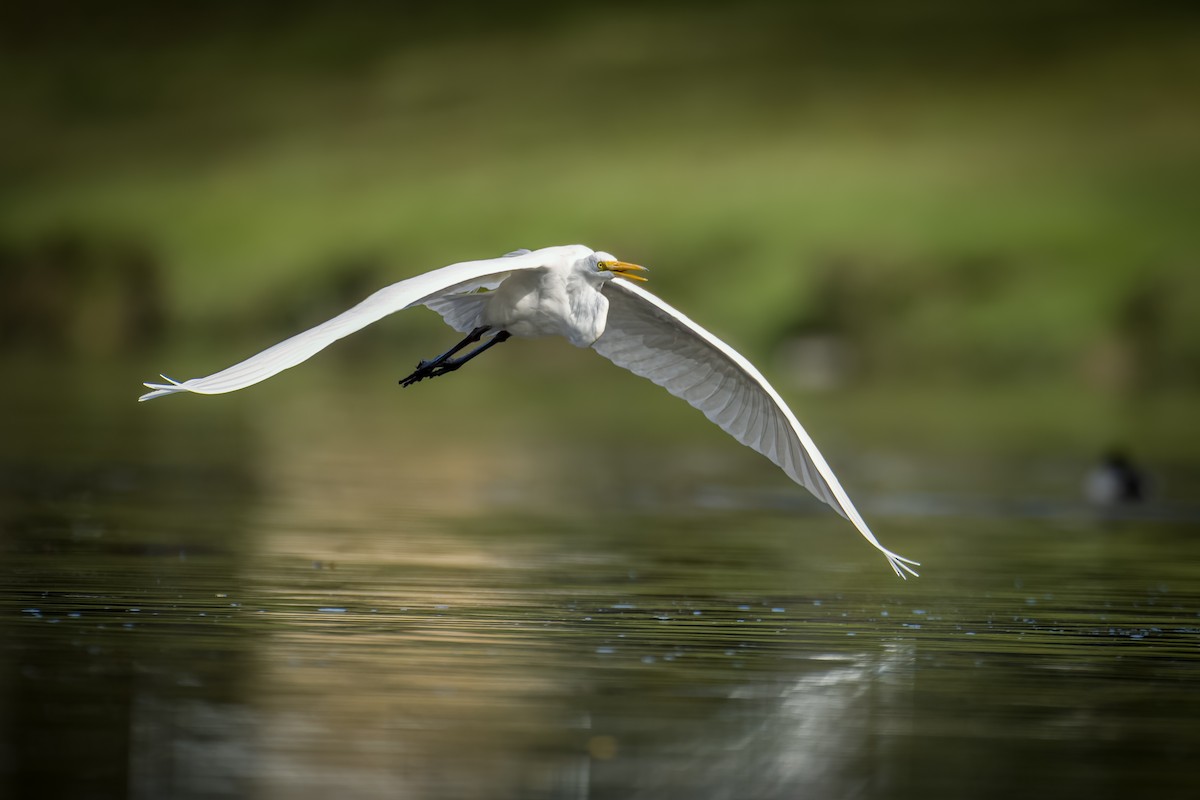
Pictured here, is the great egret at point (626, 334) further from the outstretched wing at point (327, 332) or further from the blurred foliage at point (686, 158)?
the blurred foliage at point (686, 158)

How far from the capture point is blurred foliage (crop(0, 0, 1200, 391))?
9062 cm

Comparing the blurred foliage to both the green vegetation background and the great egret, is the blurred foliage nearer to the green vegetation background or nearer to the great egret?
the green vegetation background

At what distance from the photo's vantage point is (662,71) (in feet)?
465

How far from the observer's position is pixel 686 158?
405 feet

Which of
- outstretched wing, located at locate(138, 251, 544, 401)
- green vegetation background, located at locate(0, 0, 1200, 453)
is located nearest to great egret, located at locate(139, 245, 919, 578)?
outstretched wing, located at locate(138, 251, 544, 401)

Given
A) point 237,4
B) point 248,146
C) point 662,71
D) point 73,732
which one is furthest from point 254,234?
point 73,732

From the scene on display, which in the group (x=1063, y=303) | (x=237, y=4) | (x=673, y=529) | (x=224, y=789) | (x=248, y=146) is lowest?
(x=224, y=789)

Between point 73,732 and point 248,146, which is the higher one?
point 248,146

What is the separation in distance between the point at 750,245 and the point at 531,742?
91776 mm

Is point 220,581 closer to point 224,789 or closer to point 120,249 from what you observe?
point 224,789

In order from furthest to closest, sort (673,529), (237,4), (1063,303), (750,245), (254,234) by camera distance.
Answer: (237,4), (254,234), (750,245), (1063,303), (673,529)

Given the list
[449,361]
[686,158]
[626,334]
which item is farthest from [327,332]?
[686,158]

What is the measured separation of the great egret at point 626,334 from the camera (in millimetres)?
13773

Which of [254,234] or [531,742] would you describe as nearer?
[531,742]
